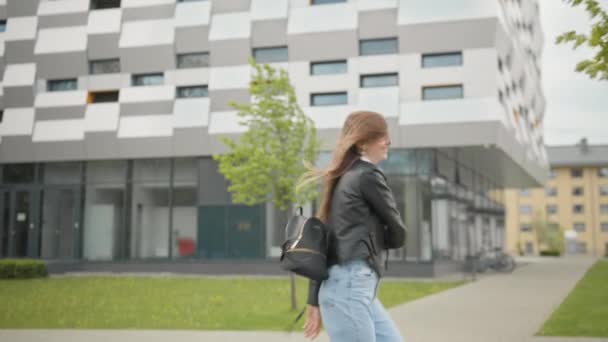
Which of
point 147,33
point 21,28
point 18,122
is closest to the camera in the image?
point 147,33

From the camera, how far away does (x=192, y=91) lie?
25.4 m

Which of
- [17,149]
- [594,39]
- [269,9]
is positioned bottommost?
[594,39]

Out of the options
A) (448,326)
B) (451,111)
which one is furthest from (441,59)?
(448,326)

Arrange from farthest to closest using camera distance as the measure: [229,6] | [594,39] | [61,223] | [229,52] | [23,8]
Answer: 1. [23,8]
2. [61,223]
3. [229,6]
4. [229,52]
5. [594,39]

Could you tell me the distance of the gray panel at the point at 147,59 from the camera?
25500 mm

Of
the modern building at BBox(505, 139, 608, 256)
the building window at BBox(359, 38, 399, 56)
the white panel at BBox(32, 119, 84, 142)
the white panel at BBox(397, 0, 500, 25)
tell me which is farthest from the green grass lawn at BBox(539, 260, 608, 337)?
the modern building at BBox(505, 139, 608, 256)

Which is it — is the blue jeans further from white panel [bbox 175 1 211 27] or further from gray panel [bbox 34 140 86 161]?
gray panel [bbox 34 140 86 161]

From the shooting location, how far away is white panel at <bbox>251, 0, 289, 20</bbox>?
24.6 metres

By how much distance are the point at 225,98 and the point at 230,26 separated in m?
2.99

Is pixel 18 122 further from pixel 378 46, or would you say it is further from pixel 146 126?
pixel 378 46

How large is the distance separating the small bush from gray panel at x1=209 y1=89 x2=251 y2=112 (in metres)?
8.61

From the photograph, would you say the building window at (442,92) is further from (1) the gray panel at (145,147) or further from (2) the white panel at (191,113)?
(1) the gray panel at (145,147)

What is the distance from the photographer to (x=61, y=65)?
26484 mm

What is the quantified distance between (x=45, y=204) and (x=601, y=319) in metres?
22.8
